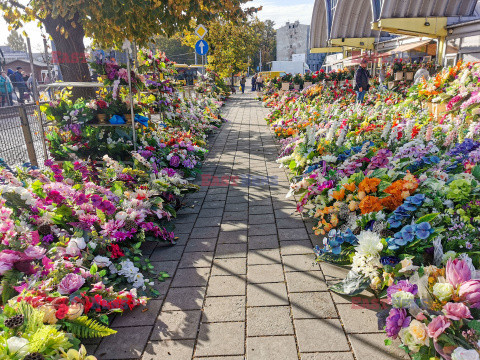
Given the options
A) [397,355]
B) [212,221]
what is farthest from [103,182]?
[397,355]

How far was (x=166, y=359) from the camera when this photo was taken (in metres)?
2.28

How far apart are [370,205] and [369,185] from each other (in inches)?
12.9

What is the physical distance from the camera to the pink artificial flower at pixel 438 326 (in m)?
1.94

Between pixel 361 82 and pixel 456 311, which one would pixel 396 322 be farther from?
pixel 361 82

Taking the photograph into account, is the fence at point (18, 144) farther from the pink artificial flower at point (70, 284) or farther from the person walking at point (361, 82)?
the person walking at point (361, 82)

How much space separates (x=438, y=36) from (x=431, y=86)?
9.76 meters

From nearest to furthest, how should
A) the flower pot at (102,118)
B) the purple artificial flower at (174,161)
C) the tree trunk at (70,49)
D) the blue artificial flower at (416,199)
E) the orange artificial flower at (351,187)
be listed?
the blue artificial flower at (416,199) → the orange artificial flower at (351,187) → the flower pot at (102,118) → the purple artificial flower at (174,161) → the tree trunk at (70,49)

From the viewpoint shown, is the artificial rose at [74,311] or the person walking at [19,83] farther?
the person walking at [19,83]

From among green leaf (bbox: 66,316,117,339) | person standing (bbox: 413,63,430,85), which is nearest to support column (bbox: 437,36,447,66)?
person standing (bbox: 413,63,430,85)

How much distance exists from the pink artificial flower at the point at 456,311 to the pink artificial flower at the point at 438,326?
0.10 ft

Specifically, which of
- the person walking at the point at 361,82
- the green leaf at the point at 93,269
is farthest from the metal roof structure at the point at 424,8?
the green leaf at the point at 93,269

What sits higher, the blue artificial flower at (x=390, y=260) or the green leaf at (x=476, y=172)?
the green leaf at (x=476, y=172)

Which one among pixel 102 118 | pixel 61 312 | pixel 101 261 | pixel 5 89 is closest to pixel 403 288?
pixel 61 312

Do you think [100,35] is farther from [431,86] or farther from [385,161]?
[431,86]
